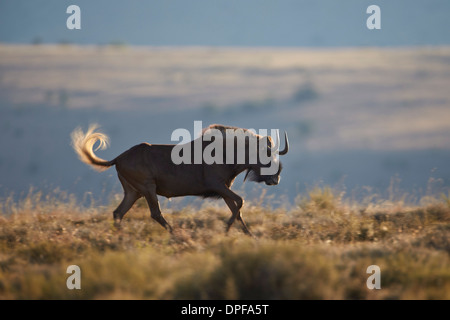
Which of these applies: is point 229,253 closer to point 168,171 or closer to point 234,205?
point 234,205

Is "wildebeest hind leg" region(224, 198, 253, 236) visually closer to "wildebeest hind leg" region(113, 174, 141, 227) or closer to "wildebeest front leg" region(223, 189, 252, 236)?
"wildebeest front leg" region(223, 189, 252, 236)

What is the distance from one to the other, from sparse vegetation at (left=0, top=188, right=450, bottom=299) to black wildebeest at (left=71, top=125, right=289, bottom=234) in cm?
48

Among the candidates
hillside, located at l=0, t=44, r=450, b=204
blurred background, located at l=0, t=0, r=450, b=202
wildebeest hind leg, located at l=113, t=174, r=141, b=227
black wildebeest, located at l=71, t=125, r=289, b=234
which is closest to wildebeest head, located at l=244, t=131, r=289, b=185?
black wildebeest, located at l=71, t=125, r=289, b=234

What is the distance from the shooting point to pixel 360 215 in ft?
35.6

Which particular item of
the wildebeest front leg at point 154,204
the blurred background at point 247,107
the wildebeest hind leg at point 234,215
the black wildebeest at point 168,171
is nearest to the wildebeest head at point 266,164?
the black wildebeest at point 168,171

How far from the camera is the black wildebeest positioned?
9.47 metres

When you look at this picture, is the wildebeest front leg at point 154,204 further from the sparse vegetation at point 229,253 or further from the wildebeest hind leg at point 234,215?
the wildebeest hind leg at point 234,215

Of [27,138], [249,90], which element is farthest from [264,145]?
[249,90]

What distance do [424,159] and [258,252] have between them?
3136cm

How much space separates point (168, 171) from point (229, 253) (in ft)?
9.93

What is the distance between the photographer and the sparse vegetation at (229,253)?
6312 mm

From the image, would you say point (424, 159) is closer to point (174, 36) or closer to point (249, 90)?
point (249, 90)

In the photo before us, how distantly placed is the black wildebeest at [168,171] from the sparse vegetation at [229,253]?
475 millimetres
